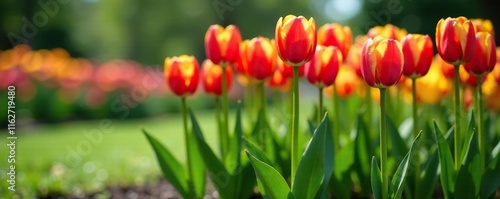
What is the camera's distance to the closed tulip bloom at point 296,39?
1771 millimetres

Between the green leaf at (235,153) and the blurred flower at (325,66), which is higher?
the blurred flower at (325,66)

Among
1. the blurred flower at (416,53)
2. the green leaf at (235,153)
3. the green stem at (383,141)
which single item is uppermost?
the blurred flower at (416,53)

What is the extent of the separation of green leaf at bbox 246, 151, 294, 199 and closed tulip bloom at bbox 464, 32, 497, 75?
2.94 ft

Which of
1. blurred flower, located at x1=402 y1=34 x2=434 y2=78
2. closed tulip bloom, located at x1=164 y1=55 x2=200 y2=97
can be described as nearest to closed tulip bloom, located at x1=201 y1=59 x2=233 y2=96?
closed tulip bloom, located at x1=164 y1=55 x2=200 y2=97

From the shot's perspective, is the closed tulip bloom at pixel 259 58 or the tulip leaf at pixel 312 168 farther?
the closed tulip bloom at pixel 259 58

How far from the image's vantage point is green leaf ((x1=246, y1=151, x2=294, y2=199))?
179cm

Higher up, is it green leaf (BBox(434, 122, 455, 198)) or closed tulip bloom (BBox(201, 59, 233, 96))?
closed tulip bloom (BBox(201, 59, 233, 96))

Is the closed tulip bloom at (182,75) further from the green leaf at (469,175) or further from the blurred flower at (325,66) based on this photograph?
the green leaf at (469,175)

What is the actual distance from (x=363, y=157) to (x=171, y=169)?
91 centimetres

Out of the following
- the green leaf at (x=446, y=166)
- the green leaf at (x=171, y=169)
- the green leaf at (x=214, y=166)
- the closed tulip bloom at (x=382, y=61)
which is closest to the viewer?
the closed tulip bloom at (x=382, y=61)

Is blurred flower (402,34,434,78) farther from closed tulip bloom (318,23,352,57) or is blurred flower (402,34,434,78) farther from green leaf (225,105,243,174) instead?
green leaf (225,105,243,174)

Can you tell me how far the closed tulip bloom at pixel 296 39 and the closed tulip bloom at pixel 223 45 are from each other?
477 mm

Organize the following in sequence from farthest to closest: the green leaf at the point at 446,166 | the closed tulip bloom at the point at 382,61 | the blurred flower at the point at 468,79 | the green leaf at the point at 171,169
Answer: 1. the blurred flower at the point at 468,79
2. the green leaf at the point at 171,169
3. the green leaf at the point at 446,166
4. the closed tulip bloom at the point at 382,61

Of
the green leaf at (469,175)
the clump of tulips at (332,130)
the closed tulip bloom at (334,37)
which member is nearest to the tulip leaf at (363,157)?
the clump of tulips at (332,130)
